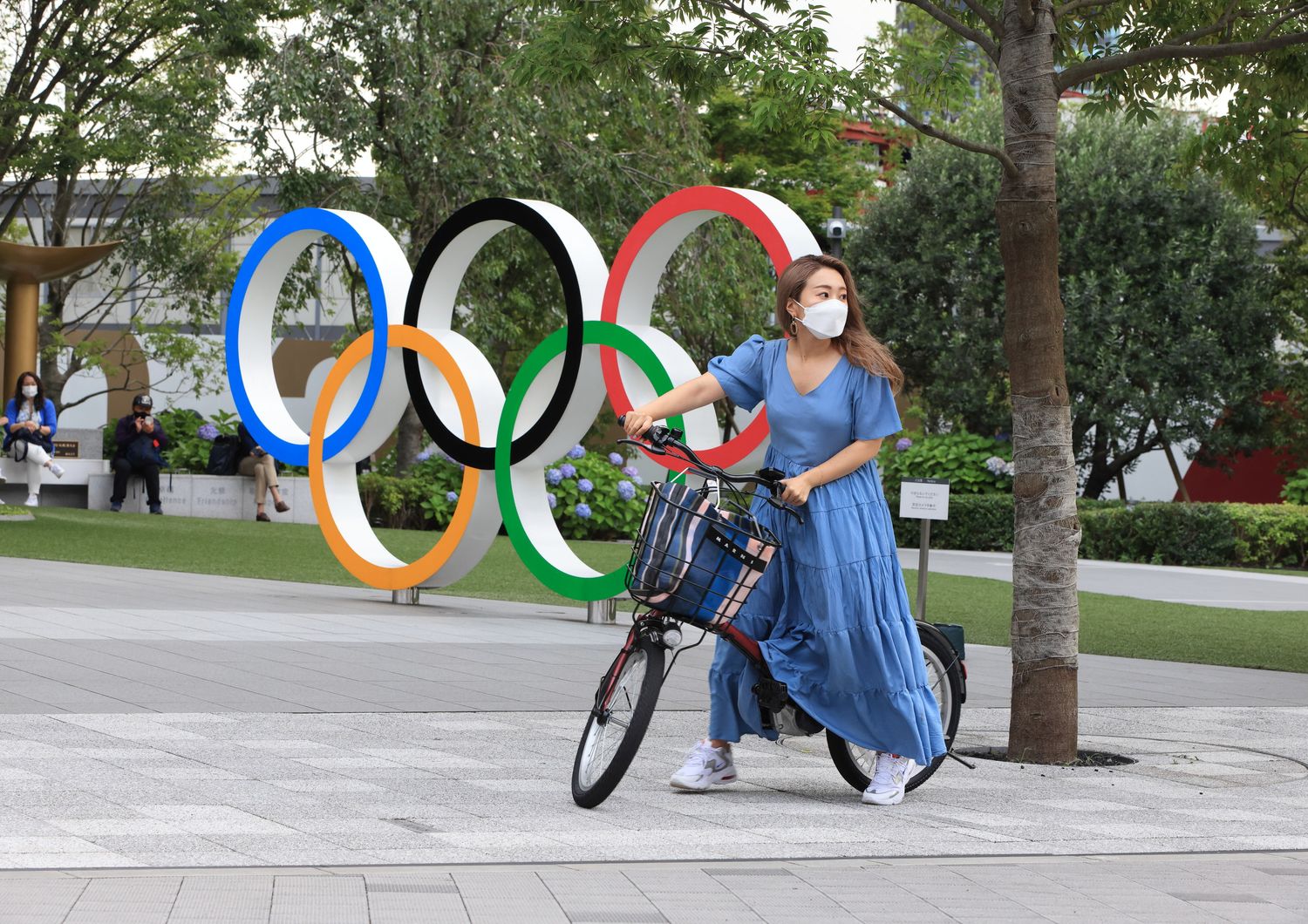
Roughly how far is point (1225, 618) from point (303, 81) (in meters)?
14.4

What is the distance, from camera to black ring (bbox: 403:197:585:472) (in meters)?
11.5

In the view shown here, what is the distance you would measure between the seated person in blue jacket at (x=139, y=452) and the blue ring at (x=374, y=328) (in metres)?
9.75

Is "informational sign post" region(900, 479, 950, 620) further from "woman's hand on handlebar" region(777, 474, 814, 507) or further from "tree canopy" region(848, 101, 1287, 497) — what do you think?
"tree canopy" region(848, 101, 1287, 497)

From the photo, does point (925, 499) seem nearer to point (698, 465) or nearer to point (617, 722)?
point (698, 465)

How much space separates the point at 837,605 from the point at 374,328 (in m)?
7.38

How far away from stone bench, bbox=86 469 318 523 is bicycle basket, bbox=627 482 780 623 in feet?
59.2

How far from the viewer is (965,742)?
755 centimetres

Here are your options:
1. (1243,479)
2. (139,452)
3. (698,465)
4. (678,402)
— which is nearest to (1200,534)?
(1243,479)

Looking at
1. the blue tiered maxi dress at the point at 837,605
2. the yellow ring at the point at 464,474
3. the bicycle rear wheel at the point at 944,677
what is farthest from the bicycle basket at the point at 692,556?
the yellow ring at the point at 464,474

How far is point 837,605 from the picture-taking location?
5934mm

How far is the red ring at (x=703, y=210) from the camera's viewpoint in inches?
388

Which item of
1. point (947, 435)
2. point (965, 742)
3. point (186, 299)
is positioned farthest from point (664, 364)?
point (186, 299)

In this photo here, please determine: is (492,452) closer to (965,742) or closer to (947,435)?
(965,742)

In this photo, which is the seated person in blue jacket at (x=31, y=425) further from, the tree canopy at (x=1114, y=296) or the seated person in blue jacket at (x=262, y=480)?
the tree canopy at (x=1114, y=296)
